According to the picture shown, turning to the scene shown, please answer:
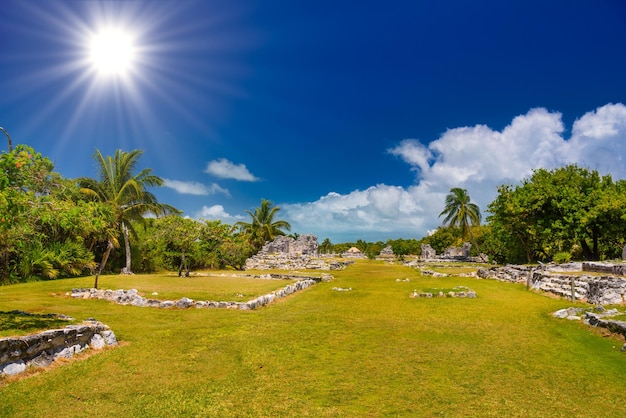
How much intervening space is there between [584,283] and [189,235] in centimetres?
2590

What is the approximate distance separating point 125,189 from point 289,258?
77.7ft

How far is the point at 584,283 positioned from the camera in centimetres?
1802

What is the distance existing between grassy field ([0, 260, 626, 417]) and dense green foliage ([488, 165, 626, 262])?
21.0 m

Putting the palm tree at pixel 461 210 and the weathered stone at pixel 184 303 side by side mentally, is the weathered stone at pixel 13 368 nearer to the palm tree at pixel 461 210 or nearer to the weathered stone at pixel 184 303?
the weathered stone at pixel 184 303

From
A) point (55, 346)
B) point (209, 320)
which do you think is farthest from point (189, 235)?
point (55, 346)

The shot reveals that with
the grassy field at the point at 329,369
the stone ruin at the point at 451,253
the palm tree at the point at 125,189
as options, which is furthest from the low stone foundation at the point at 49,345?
the stone ruin at the point at 451,253

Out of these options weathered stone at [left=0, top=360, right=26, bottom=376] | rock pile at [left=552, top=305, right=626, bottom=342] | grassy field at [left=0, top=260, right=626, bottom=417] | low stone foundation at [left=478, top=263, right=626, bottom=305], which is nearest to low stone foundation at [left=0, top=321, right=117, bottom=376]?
weathered stone at [left=0, top=360, right=26, bottom=376]

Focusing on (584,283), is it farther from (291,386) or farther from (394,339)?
(291,386)

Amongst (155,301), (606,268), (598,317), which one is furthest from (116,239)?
(606,268)

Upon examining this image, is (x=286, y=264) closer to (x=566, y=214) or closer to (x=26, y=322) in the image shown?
(x=566, y=214)

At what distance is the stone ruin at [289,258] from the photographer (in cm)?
4453

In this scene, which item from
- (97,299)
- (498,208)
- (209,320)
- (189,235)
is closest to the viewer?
(209,320)

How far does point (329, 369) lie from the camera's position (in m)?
7.62

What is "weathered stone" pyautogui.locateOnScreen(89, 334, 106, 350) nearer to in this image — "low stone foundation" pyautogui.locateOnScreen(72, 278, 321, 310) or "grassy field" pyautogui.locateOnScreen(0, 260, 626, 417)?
"grassy field" pyautogui.locateOnScreen(0, 260, 626, 417)
